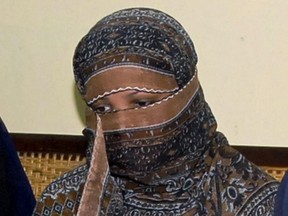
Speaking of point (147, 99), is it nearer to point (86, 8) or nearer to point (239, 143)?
point (239, 143)

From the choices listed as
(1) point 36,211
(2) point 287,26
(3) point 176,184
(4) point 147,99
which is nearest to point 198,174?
(3) point 176,184

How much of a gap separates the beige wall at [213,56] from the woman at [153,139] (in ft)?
1.24

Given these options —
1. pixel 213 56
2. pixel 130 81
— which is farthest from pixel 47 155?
pixel 130 81

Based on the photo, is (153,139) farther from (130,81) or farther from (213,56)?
(213,56)

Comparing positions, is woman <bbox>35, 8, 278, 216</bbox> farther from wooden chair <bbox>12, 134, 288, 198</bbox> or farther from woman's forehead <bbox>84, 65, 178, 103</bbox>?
wooden chair <bbox>12, 134, 288, 198</bbox>

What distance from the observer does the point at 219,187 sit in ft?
5.59

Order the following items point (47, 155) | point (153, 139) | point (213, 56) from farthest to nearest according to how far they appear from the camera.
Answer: point (47, 155), point (213, 56), point (153, 139)

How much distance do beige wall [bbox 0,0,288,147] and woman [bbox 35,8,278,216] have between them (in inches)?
14.9

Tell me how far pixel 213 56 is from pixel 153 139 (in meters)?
0.54

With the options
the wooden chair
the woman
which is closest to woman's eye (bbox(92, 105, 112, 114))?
the woman

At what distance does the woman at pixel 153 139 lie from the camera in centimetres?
167

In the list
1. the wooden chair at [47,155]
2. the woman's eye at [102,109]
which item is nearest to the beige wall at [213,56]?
the wooden chair at [47,155]

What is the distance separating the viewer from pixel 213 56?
214cm

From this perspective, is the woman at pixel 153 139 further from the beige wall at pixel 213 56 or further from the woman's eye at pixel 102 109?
the beige wall at pixel 213 56
